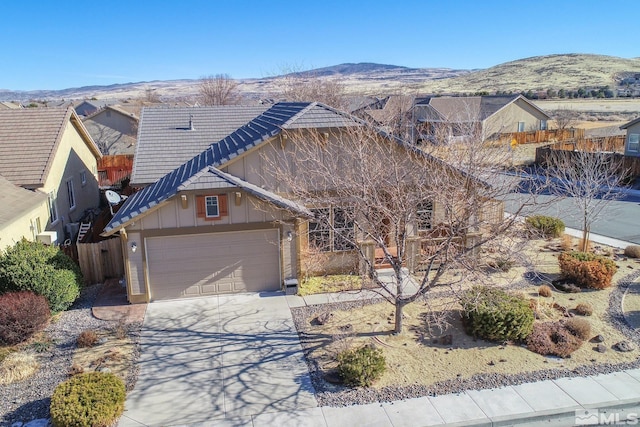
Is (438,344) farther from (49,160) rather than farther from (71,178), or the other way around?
(71,178)

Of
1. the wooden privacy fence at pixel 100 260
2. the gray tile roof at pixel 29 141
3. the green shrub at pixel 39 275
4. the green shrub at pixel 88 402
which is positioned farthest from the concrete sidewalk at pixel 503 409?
the gray tile roof at pixel 29 141

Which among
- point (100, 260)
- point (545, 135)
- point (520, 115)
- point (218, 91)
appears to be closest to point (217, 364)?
point (100, 260)

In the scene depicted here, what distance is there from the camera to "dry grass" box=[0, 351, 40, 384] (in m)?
11.3

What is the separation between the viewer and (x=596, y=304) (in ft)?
49.2

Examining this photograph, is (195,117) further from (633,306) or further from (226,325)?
(633,306)

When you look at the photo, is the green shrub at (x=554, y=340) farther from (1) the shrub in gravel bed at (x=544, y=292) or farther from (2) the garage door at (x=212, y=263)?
(2) the garage door at (x=212, y=263)

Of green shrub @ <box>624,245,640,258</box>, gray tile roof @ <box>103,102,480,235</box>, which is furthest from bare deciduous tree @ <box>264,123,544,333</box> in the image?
green shrub @ <box>624,245,640,258</box>

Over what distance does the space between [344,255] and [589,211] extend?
10.1 m

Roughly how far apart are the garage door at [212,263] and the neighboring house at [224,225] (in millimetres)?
30

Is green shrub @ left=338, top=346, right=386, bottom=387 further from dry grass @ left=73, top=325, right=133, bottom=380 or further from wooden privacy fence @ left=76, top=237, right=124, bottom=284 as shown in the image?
wooden privacy fence @ left=76, top=237, right=124, bottom=284

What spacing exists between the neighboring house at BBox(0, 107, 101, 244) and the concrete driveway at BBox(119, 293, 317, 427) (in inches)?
287

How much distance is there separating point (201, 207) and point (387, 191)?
5867 mm

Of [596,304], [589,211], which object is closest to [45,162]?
[596,304]

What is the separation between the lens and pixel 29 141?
20.5 metres
